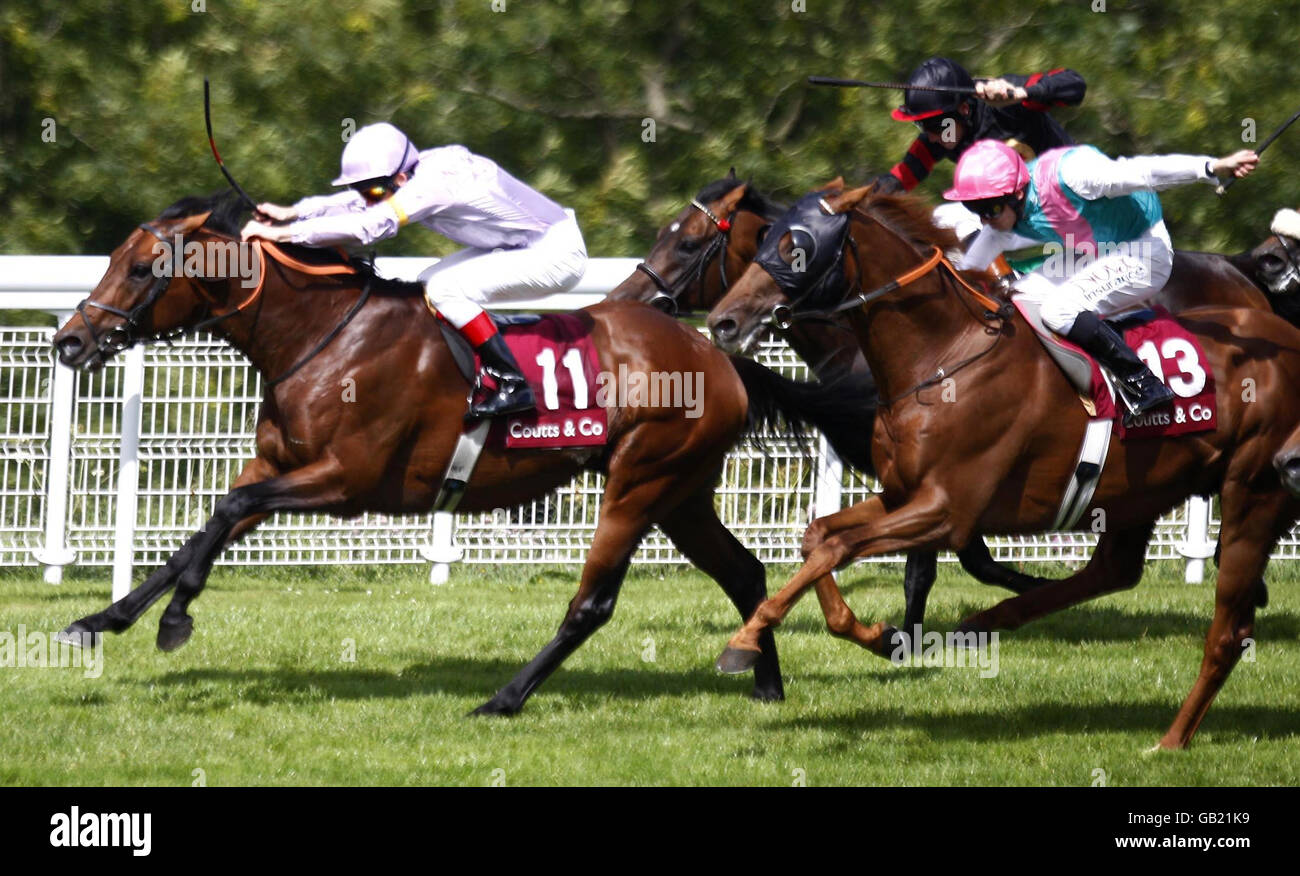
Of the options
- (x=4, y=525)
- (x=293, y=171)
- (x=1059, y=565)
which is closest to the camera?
(x=4, y=525)

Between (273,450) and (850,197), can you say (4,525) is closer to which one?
(273,450)

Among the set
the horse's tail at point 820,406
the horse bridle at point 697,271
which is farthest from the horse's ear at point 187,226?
the horse's tail at point 820,406

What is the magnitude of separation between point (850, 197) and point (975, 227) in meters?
2.04

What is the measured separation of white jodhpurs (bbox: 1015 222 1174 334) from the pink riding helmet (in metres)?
0.39

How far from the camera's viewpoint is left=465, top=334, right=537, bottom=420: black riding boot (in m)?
6.34

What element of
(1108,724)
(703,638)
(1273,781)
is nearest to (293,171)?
(703,638)

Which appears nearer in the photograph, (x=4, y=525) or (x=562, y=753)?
(x=562, y=753)

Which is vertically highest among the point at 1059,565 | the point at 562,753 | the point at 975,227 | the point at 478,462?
the point at 975,227

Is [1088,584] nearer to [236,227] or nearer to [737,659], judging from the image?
[737,659]

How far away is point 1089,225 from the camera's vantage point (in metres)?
6.13

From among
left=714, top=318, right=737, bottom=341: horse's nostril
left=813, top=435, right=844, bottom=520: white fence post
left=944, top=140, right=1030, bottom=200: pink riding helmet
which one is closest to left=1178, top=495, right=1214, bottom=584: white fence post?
left=813, top=435, right=844, bottom=520: white fence post

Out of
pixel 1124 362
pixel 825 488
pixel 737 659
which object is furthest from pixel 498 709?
pixel 825 488

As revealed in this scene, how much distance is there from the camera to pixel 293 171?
1248 cm
